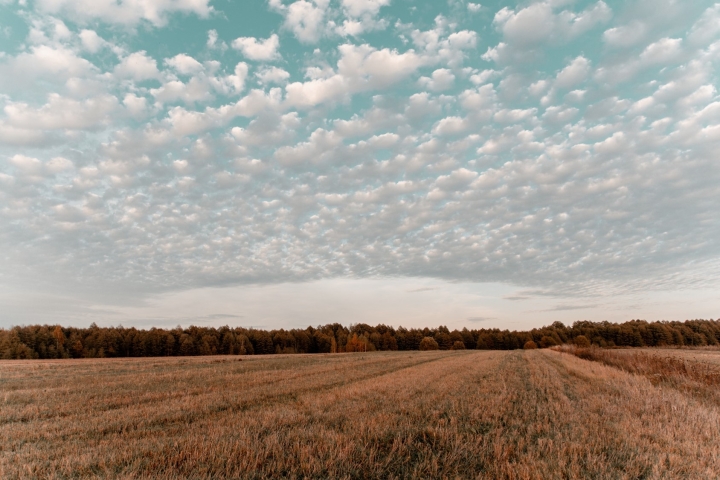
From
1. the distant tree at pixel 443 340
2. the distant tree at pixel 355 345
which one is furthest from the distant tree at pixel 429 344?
the distant tree at pixel 355 345

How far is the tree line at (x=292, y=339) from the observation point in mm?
81062

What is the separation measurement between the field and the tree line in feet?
268

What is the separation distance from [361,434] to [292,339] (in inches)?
4354

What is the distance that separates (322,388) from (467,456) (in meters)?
10.5

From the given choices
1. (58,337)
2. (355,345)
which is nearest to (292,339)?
(355,345)

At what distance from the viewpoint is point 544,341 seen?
137250mm

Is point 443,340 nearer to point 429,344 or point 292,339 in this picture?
point 429,344

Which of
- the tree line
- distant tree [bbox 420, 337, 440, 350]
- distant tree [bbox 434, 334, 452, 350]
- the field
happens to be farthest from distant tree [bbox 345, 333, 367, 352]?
the field

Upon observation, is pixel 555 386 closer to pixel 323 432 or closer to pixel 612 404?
pixel 612 404

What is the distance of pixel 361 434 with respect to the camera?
319 inches

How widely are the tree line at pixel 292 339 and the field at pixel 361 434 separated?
268 feet

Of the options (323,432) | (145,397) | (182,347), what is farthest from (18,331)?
Result: (323,432)

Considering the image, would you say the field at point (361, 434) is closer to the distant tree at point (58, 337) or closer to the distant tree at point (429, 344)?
the distant tree at point (58, 337)

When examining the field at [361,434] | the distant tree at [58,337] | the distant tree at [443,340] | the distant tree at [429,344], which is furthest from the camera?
the distant tree at [443,340]
